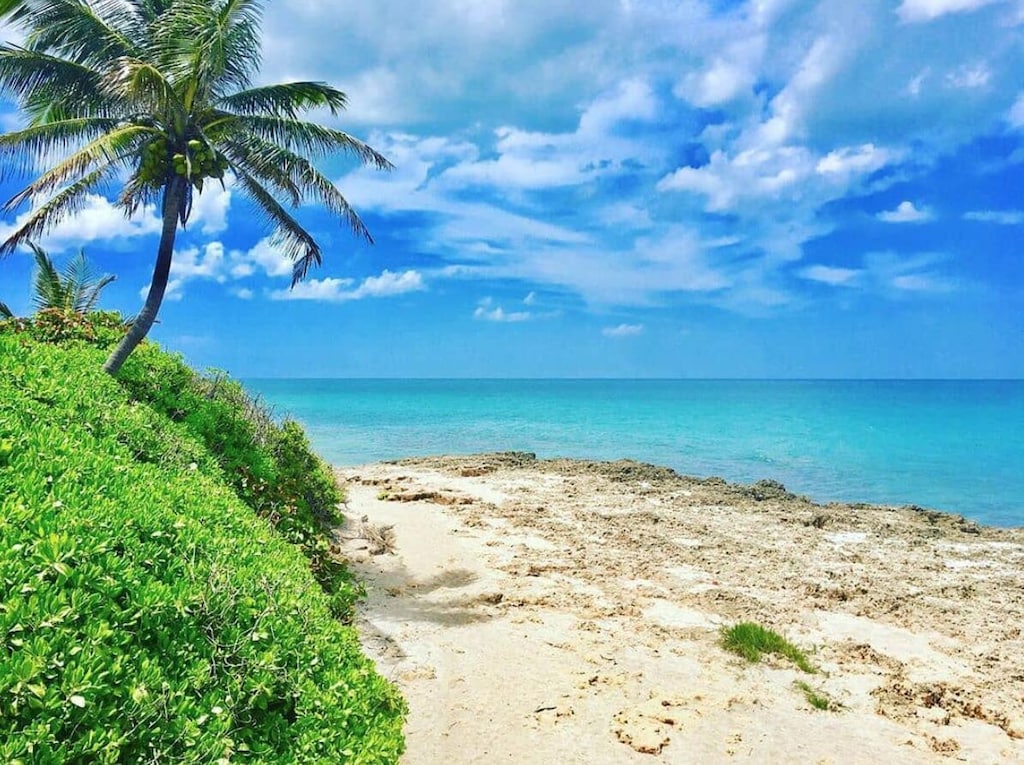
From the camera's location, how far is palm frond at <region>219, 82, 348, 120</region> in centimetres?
1209

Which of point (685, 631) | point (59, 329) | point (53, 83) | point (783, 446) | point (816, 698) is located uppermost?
point (53, 83)

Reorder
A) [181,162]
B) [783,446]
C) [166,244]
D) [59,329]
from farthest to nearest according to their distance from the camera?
[783,446], [59,329], [166,244], [181,162]

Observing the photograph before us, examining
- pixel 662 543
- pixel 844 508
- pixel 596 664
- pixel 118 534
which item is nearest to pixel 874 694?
pixel 596 664

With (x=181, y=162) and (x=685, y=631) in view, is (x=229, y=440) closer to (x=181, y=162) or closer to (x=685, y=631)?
(x=181, y=162)

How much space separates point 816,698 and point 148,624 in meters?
6.86

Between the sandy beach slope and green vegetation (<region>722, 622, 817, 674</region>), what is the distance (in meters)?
0.18

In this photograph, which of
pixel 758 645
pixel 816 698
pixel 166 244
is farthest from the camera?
pixel 166 244

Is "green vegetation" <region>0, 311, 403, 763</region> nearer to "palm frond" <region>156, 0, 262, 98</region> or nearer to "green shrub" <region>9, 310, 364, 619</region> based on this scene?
"green shrub" <region>9, 310, 364, 619</region>

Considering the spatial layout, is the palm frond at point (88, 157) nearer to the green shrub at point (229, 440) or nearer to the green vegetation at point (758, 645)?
the green shrub at point (229, 440)

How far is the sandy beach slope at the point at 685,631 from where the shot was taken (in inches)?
238

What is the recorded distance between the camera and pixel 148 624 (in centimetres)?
296

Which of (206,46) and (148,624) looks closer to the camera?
(148,624)

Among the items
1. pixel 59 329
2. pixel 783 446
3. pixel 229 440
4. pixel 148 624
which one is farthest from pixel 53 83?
pixel 783 446

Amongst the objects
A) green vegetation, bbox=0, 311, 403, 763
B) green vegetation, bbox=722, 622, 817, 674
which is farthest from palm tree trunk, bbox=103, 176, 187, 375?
green vegetation, bbox=722, 622, 817, 674
